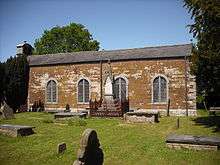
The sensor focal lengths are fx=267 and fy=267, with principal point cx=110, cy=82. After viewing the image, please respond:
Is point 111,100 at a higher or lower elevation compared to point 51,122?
higher

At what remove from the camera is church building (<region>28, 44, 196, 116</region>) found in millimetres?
25625

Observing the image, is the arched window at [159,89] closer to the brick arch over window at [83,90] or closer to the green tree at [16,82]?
the brick arch over window at [83,90]

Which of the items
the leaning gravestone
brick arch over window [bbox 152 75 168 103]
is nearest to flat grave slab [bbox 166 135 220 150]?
the leaning gravestone

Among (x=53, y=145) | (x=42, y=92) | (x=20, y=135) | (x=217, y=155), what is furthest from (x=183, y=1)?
(x=42, y=92)

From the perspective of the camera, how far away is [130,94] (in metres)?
27.2

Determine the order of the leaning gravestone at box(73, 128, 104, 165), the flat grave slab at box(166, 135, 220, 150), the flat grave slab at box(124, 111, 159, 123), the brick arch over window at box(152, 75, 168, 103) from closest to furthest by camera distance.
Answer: the leaning gravestone at box(73, 128, 104, 165)
the flat grave slab at box(166, 135, 220, 150)
the flat grave slab at box(124, 111, 159, 123)
the brick arch over window at box(152, 75, 168, 103)

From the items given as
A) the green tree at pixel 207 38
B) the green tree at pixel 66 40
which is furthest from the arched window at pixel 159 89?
the green tree at pixel 66 40

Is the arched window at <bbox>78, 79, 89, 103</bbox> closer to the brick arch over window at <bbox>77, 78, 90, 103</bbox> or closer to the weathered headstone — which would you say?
the brick arch over window at <bbox>77, 78, 90, 103</bbox>

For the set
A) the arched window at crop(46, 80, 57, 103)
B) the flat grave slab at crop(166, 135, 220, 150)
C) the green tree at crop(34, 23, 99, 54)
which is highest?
the green tree at crop(34, 23, 99, 54)

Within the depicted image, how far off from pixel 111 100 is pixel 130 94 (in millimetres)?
2790

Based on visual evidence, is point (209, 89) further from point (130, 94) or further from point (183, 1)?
point (130, 94)

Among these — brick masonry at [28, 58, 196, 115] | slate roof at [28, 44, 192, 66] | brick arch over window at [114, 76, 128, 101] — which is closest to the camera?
brick masonry at [28, 58, 196, 115]

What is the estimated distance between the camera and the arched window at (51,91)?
101 ft

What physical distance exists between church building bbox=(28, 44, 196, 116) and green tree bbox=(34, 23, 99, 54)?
24.9m
